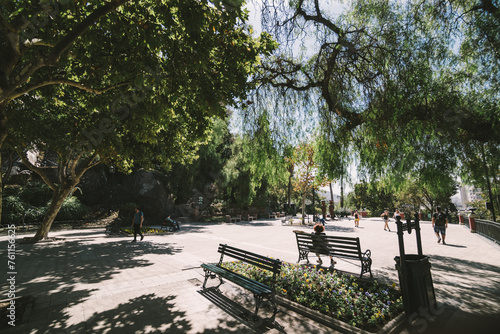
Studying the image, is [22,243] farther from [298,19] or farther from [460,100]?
[460,100]

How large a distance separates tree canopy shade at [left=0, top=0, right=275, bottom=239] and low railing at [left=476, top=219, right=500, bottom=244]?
13176 millimetres

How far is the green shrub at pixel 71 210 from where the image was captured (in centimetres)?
2081

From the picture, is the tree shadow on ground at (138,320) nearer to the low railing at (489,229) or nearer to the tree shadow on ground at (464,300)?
the tree shadow on ground at (464,300)

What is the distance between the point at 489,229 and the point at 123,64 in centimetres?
1776

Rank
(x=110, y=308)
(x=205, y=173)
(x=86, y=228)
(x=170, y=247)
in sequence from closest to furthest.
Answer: (x=110, y=308) < (x=170, y=247) < (x=86, y=228) < (x=205, y=173)

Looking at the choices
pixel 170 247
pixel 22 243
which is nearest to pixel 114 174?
pixel 22 243

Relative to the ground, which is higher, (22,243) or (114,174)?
(114,174)

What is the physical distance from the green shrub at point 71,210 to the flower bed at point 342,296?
21.6 metres

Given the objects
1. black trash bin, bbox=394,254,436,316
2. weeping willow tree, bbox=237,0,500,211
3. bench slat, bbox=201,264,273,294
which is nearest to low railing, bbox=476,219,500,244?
weeping willow tree, bbox=237,0,500,211

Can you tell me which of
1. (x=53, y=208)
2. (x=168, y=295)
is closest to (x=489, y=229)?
(x=168, y=295)

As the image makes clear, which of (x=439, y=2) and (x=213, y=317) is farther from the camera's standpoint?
(x=439, y=2)

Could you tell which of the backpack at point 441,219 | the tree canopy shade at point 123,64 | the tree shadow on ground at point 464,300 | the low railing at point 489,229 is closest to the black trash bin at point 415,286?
the tree shadow on ground at point 464,300

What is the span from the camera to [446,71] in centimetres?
627

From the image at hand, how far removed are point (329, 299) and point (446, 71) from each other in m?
6.40
